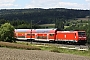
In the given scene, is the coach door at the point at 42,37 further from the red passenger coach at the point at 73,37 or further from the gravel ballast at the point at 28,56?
the gravel ballast at the point at 28,56

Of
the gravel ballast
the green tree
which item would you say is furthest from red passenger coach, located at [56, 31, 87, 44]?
the gravel ballast

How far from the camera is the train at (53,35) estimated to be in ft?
245

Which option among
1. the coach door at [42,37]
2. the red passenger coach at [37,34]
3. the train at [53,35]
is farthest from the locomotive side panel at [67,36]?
the coach door at [42,37]

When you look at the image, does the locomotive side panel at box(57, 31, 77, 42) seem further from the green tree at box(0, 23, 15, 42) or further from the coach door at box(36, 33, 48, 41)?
the green tree at box(0, 23, 15, 42)

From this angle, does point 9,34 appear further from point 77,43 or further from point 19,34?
point 77,43

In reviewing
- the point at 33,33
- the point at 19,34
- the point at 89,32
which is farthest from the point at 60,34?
the point at 89,32

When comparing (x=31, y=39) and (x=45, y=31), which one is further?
(x=31, y=39)

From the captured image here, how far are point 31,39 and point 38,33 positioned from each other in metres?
4.22

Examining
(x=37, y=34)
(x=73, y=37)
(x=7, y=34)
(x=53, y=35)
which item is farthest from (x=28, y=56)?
(x=37, y=34)

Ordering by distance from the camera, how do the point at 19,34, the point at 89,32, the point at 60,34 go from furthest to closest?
the point at 89,32, the point at 19,34, the point at 60,34

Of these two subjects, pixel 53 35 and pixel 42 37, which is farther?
pixel 42 37

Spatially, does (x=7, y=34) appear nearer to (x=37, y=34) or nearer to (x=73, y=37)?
(x=37, y=34)

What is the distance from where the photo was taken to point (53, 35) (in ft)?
275

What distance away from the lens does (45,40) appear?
8800 cm
